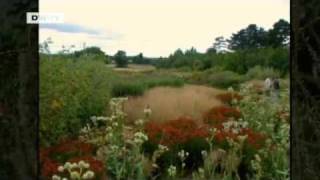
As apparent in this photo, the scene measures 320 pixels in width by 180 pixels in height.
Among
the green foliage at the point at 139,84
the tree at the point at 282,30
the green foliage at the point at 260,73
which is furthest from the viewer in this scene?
the green foliage at the point at 260,73

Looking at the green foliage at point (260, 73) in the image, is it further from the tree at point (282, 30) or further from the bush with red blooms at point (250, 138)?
the bush with red blooms at point (250, 138)

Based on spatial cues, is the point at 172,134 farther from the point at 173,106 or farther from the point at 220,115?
the point at 173,106

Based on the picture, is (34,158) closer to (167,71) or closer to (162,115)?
(162,115)

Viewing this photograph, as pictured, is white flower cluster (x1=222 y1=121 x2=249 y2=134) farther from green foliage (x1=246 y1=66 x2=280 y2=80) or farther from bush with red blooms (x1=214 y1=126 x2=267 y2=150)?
green foliage (x1=246 y1=66 x2=280 y2=80)

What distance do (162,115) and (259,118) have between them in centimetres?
310

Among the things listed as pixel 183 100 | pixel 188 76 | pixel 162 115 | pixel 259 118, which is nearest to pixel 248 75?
pixel 188 76

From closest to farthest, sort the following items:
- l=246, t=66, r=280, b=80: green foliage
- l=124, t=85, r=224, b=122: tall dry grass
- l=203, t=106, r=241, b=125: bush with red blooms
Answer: l=203, t=106, r=241, b=125: bush with red blooms → l=124, t=85, r=224, b=122: tall dry grass → l=246, t=66, r=280, b=80: green foliage

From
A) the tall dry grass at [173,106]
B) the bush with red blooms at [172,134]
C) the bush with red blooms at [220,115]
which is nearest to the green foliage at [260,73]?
the tall dry grass at [173,106]

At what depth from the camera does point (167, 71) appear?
1639cm

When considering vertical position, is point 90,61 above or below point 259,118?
above

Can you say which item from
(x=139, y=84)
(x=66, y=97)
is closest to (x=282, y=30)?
(x=66, y=97)

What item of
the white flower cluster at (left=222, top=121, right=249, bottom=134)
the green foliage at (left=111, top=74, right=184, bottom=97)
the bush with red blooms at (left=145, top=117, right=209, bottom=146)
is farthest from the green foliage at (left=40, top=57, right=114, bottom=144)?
the green foliage at (left=111, top=74, right=184, bottom=97)

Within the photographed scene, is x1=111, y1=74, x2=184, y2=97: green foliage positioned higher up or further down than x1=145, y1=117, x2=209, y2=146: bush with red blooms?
higher up

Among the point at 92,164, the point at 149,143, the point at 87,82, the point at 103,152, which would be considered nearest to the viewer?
the point at 92,164
